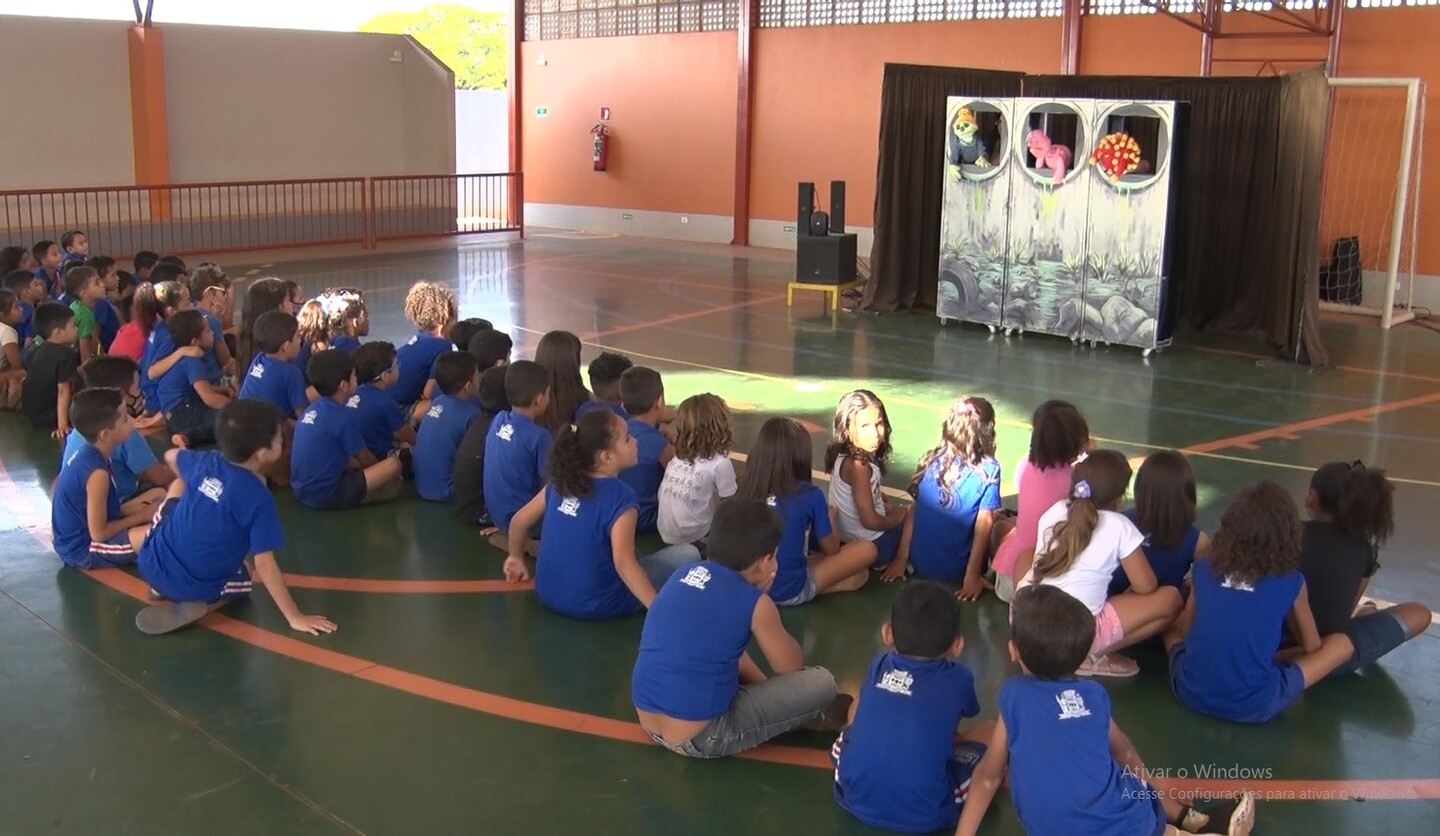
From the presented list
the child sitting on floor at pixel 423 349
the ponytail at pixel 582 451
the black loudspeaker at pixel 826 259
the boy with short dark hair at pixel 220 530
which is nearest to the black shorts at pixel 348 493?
the child sitting on floor at pixel 423 349

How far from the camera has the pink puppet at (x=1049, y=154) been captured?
1204cm

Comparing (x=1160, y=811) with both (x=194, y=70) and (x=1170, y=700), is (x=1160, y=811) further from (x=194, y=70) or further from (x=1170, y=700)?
(x=194, y=70)

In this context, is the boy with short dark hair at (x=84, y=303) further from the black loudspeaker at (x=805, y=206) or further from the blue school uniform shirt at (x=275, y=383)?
the black loudspeaker at (x=805, y=206)

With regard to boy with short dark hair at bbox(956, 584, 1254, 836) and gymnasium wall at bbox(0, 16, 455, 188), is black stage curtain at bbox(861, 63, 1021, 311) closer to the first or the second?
gymnasium wall at bbox(0, 16, 455, 188)

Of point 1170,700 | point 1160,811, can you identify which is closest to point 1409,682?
point 1170,700

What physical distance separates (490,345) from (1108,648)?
392cm

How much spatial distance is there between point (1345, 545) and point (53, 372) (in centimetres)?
746

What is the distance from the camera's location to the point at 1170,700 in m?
4.84

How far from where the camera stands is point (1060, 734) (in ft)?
11.2

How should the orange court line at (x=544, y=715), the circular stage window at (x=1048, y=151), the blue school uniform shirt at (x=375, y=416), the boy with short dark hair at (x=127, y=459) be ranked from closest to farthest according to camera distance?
the orange court line at (x=544, y=715)
the boy with short dark hair at (x=127, y=459)
the blue school uniform shirt at (x=375, y=416)
the circular stage window at (x=1048, y=151)

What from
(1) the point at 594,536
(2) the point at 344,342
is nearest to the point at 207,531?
(1) the point at 594,536

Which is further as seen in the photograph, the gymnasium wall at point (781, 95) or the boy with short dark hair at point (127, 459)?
the gymnasium wall at point (781, 95)

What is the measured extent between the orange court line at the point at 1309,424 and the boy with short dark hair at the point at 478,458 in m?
4.56

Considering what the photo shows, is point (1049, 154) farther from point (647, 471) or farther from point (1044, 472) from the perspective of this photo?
point (1044, 472)
